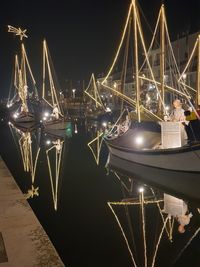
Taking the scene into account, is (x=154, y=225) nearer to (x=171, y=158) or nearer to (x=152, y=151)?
(x=171, y=158)

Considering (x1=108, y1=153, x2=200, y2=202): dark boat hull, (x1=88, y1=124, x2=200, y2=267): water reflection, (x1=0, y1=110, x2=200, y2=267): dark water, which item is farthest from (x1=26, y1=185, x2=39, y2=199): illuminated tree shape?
(x1=108, y1=153, x2=200, y2=202): dark boat hull

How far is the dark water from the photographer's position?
367 inches

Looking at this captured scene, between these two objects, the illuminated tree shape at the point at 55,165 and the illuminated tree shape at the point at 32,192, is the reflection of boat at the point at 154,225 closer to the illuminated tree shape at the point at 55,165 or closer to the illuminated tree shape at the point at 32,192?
the illuminated tree shape at the point at 55,165

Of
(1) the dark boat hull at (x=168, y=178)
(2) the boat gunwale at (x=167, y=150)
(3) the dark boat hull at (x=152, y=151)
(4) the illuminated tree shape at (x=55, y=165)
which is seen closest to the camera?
(1) the dark boat hull at (x=168, y=178)

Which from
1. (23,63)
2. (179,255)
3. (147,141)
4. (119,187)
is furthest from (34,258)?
(23,63)

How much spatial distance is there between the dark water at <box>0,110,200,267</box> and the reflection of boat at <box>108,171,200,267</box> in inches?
0.9

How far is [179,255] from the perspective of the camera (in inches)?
370

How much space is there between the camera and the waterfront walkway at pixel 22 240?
7.69 m

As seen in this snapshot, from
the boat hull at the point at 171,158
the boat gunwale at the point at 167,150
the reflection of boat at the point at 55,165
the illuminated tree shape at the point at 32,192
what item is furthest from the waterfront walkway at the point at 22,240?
the boat hull at the point at 171,158

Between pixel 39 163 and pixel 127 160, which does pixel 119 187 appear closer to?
pixel 127 160

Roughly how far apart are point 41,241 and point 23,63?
5627 cm

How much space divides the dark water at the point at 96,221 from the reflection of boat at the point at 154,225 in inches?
0.9

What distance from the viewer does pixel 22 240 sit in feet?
28.4

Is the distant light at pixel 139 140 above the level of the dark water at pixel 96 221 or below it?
above
